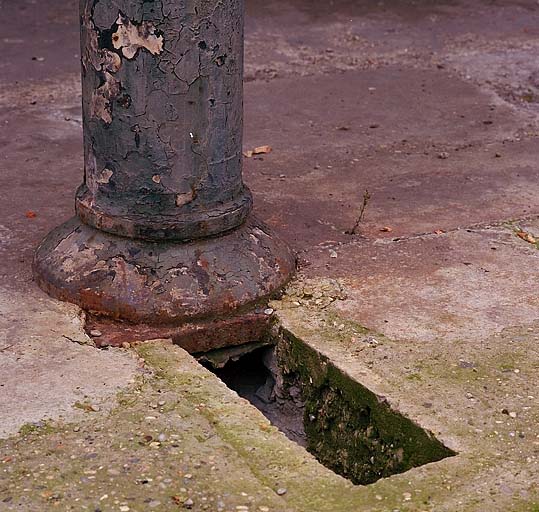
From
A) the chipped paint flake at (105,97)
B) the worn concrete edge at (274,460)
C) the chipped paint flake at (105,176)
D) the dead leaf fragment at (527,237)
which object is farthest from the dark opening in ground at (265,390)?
the dead leaf fragment at (527,237)

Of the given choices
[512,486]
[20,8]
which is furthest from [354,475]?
[20,8]

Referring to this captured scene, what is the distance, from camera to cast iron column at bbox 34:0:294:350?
320 cm

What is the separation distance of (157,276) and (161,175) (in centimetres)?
31

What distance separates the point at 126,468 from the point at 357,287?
124 cm

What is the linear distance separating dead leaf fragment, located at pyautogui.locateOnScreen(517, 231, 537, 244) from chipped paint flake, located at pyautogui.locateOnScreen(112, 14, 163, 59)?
1.56 m

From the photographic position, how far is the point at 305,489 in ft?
8.27

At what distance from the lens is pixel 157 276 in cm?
335

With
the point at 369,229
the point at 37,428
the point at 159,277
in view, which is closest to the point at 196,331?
the point at 159,277

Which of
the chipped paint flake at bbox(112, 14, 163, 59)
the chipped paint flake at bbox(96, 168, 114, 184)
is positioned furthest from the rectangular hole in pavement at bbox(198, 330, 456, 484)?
the chipped paint flake at bbox(112, 14, 163, 59)

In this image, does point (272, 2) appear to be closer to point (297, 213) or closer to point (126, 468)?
point (297, 213)

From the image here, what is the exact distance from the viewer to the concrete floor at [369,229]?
2.65 meters

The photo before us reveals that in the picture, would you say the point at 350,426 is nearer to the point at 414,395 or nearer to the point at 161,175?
the point at 414,395

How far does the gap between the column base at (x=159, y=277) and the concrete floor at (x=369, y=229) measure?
9 cm

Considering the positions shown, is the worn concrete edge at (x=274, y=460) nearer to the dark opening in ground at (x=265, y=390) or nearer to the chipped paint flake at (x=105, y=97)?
the dark opening in ground at (x=265, y=390)
